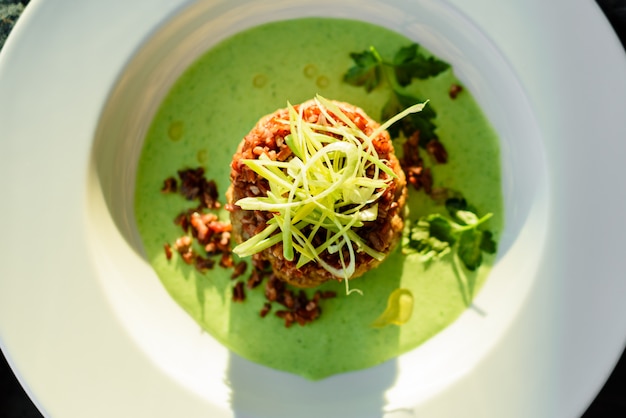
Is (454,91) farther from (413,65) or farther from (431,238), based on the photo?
(431,238)

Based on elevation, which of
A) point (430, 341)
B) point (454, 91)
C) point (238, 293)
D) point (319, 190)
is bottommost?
point (430, 341)

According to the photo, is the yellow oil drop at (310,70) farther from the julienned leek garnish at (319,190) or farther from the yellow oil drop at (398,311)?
the yellow oil drop at (398,311)

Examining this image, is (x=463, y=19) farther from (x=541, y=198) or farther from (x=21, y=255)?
(x=21, y=255)

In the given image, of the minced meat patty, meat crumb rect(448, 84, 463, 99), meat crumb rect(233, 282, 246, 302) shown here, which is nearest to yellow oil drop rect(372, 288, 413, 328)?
the minced meat patty

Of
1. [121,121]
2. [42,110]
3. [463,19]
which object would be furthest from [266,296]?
[463,19]

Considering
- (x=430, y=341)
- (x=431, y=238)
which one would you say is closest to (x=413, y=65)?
(x=431, y=238)

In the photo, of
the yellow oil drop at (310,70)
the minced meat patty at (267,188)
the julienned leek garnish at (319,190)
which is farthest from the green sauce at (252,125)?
the julienned leek garnish at (319,190)
